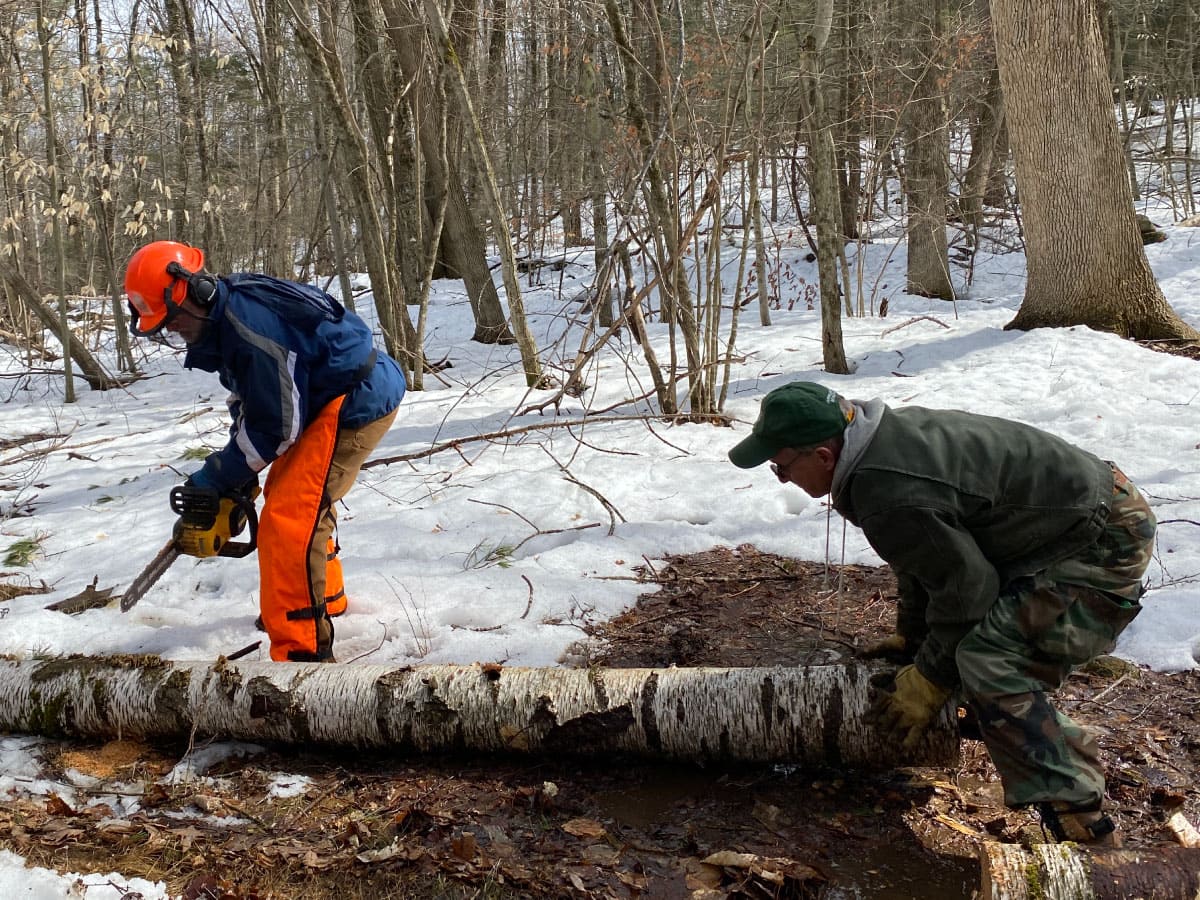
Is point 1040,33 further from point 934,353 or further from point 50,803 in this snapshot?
point 50,803

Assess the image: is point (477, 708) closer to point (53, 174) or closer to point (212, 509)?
point (212, 509)

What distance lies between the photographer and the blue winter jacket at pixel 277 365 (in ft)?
10.5

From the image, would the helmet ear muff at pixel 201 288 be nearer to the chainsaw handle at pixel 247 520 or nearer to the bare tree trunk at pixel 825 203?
the chainsaw handle at pixel 247 520

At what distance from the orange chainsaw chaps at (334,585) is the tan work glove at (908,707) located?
7.70 feet

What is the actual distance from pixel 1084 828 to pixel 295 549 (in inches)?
106

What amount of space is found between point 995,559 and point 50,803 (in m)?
2.88

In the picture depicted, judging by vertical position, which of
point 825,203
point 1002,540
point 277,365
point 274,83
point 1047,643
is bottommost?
point 1047,643

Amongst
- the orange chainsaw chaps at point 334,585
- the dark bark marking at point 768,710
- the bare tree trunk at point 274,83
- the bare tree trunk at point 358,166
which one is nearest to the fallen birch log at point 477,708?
the dark bark marking at point 768,710

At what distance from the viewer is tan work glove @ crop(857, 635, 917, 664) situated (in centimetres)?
285

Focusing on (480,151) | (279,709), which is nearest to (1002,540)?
(279,709)

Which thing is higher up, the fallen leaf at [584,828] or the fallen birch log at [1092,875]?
the fallen birch log at [1092,875]

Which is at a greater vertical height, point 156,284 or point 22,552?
point 156,284

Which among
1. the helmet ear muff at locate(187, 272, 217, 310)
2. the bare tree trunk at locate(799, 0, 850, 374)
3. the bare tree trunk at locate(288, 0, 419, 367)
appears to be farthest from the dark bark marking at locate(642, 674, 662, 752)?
the bare tree trunk at locate(288, 0, 419, 367)

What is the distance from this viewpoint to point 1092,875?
6.25ft
